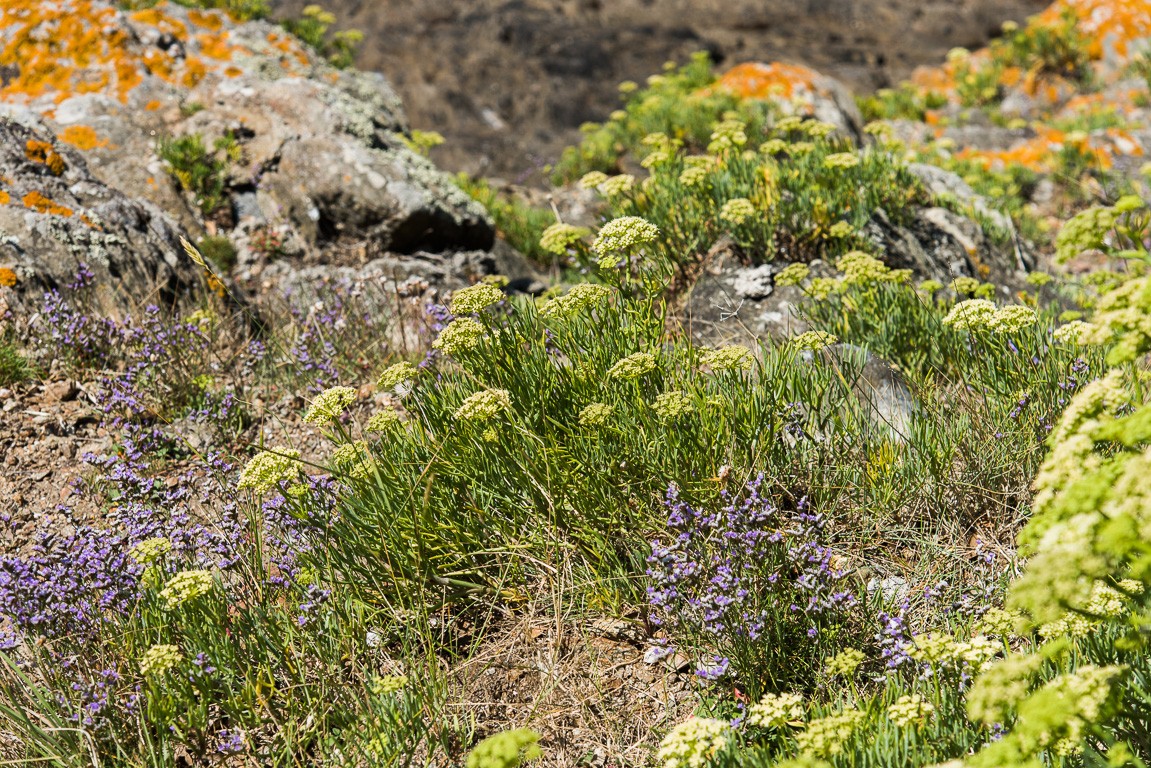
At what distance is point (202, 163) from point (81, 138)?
3.16 feet

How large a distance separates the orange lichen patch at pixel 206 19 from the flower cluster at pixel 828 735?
779cm

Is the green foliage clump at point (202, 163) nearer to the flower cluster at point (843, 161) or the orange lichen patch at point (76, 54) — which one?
the orange lichen patch at point (76, 54)

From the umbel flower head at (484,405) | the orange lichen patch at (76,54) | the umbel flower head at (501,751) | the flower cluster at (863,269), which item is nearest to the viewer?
the umbel flower head at (501,751)

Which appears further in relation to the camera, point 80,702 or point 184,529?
point 184,529

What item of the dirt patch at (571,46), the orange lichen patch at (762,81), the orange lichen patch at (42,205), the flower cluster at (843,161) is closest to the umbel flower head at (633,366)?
the flower cluster at (843,161)

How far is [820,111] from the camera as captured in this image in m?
8.52

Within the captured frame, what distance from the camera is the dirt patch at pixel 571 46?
10531mm

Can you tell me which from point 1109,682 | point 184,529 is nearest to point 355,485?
point 184,529

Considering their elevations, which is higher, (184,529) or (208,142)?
(208,142)

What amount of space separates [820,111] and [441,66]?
5.71 m

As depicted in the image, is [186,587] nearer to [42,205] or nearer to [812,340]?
[812,340]

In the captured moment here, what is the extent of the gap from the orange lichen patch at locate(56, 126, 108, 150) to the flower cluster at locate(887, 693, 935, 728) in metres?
6.72

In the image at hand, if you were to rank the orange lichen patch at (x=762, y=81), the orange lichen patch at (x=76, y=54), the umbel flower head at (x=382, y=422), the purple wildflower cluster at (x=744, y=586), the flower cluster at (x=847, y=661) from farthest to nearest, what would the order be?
the orange lichen patch at (x=762, y=81), the orange lichen patch at (x=76, y=54), the umbel flower head at (x=382, y=422), the purple wildflower cluster at (x=744, y=586), the flower cluster at (x=847, y=661)

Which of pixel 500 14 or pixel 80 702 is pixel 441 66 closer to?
pixel 500 14
